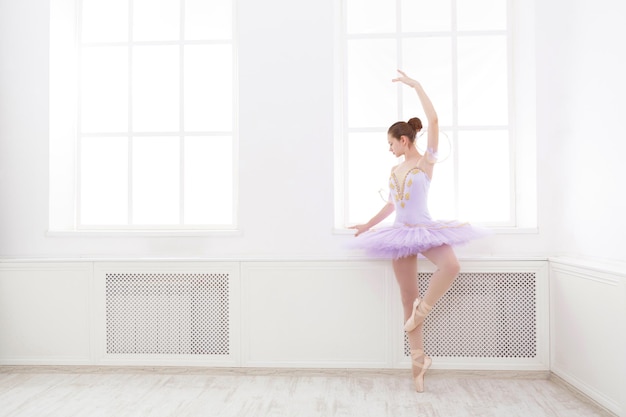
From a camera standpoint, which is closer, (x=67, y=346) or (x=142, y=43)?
(x=67, y=346)

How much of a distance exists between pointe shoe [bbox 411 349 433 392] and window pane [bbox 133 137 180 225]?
1.76 metres

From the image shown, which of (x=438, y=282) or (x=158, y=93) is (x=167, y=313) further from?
(x=438, y=282)

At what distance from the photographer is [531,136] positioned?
328 centimetres

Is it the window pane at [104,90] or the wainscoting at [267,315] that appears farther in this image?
the window pane at [104,90]

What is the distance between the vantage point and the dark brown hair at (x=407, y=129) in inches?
117

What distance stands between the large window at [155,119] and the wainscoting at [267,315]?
1.59 feet

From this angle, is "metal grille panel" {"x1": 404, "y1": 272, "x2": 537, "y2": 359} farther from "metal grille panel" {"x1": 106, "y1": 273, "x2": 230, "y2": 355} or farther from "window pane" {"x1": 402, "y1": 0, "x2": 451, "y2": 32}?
"window pane" {"x1": 402, "y1": 0, "x2": 451, "y2": 32}

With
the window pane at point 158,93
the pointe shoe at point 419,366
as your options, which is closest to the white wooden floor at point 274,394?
the pointe shoe at point 419,366

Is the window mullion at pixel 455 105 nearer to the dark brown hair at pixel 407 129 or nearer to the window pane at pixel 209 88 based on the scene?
the dark brown hair at pixel 407 129

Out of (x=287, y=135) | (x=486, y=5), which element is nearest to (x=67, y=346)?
(x=287, y=135)

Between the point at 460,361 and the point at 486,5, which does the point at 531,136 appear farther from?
the point at 460,361

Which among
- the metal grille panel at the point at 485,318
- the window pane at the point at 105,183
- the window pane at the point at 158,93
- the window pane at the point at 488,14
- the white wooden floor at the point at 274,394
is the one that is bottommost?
the white wooden floor at the point at 274,394

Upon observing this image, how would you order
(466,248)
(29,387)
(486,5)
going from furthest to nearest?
1. (486,5)
2. (466,248)
3. (29,387)

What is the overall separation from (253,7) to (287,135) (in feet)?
2.67
